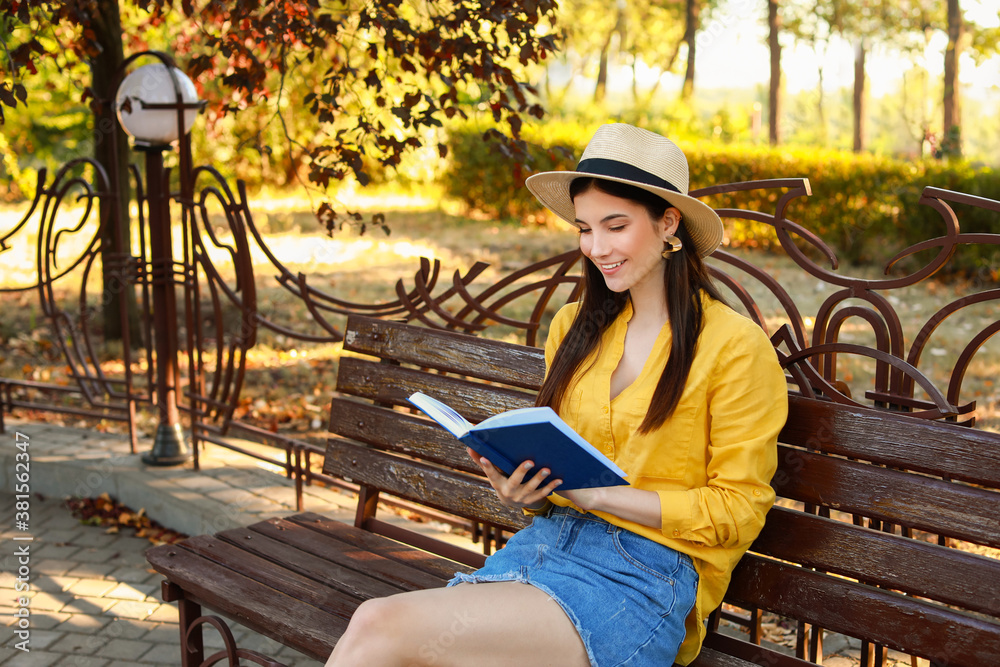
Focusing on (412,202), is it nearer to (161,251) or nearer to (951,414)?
(161,251)

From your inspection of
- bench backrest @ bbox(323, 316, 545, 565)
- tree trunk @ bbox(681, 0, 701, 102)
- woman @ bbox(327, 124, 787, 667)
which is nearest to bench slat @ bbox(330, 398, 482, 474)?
bench backrest @ bbox(323, 316, 545, 565)

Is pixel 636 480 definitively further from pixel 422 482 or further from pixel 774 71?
pixel 774 71

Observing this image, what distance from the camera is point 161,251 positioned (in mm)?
4656

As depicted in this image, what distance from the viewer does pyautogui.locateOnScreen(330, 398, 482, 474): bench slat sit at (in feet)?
9.75

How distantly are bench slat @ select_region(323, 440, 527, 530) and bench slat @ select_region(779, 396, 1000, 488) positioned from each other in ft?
3.01

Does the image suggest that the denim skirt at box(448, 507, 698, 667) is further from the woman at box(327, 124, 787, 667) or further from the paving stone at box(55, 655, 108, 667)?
the paving stone at box(55, 655, 108, 667)

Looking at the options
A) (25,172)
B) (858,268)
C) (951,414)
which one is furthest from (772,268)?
(25,172)

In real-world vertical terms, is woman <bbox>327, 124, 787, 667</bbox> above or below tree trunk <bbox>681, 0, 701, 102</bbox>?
below

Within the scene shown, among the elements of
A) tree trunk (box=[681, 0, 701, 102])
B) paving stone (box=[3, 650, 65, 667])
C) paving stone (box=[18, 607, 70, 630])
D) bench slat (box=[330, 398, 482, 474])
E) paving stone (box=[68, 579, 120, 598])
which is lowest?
paving stone (box=[3, 650, 65, 667])

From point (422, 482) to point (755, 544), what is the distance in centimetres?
116

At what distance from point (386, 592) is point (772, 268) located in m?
9.84

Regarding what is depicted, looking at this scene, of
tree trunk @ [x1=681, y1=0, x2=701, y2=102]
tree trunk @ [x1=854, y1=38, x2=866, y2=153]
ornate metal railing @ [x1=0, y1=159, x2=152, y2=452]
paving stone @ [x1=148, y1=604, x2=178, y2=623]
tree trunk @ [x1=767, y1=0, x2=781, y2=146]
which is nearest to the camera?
paving stone @ [x1=148, y1=604, x2=178, y2=623]

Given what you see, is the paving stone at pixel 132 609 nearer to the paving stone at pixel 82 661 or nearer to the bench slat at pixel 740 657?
the paving stone at pixel 82 661

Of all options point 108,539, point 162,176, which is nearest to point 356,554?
point 108,539
